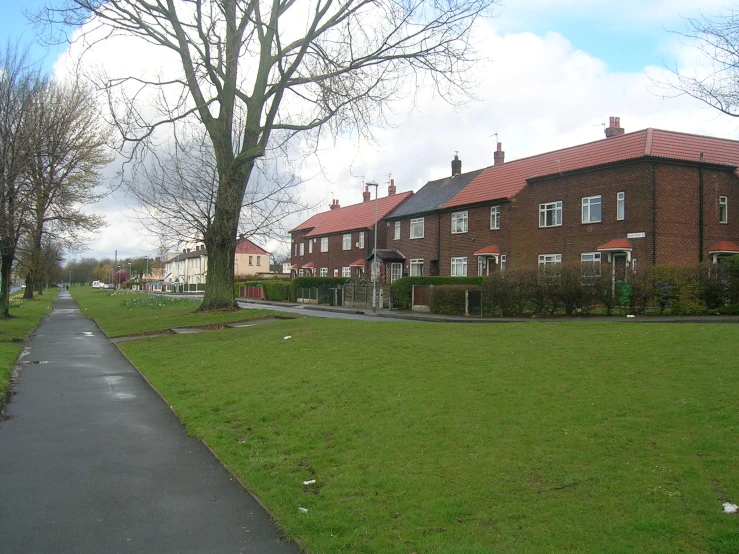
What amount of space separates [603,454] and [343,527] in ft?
7.92

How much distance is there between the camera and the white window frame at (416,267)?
44044mm

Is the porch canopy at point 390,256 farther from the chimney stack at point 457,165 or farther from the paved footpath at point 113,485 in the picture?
the paved footpath at point 113,485

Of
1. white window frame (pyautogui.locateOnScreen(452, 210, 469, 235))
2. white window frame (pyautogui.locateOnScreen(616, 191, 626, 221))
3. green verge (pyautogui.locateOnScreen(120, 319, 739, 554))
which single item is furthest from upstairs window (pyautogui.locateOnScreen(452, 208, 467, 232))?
green verge (pyautogui.locateOnScreen(120, 319, 739, 554))

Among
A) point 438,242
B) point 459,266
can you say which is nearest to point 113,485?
point 459,266

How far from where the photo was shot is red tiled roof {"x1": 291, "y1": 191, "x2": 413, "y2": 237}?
2088 inches

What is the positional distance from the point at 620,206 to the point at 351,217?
3240cm

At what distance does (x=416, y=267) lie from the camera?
44.7m

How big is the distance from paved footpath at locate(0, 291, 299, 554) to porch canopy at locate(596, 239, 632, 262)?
23.4 metres

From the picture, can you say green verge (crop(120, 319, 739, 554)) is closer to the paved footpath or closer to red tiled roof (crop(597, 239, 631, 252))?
the paved footpath

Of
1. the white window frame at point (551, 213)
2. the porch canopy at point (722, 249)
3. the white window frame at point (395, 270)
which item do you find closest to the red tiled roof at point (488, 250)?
the white window frame at point (551, 213)

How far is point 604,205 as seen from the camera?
30625mm

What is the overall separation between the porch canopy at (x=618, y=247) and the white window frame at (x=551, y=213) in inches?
154

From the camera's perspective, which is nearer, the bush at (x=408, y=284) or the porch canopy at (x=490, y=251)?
the bush at (x=408, y=284)

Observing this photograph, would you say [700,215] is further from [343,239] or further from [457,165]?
[343,239]
